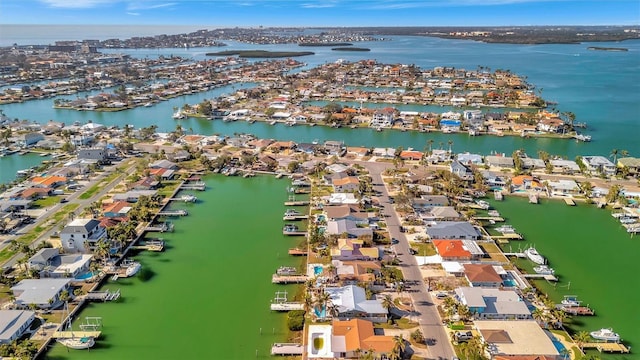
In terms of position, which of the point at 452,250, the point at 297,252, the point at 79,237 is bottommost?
the point at 297,252

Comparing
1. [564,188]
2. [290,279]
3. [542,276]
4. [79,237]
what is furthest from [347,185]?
[79,237]

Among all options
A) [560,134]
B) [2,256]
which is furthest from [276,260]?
[560,134]

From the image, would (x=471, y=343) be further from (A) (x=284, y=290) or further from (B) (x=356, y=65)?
(B) (x=356, y=65)

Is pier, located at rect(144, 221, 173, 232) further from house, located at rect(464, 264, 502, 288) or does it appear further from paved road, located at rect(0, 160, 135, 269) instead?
house, located at rect(464, 264, 502, 288)

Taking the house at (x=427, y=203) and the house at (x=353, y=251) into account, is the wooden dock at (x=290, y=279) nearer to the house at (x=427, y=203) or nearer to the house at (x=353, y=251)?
the house at (x=353, y=251)

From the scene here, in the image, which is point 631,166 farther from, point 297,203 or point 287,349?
point 287,349

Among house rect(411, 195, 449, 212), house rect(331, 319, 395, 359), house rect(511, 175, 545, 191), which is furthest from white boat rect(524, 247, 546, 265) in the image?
house rect(331, 319, 395, 359)

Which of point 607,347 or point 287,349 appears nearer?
point 287,349
